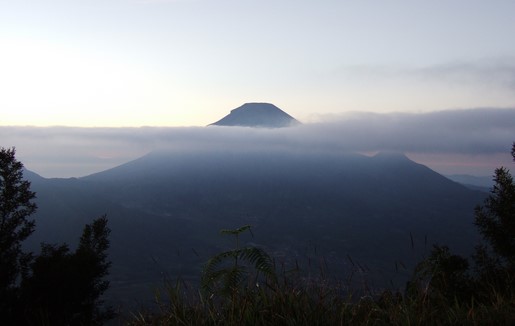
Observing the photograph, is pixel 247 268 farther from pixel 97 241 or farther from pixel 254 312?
pixel 97 241

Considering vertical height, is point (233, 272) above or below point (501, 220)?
above

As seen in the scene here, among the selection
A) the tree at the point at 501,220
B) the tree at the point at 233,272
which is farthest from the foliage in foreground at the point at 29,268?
the tree at the point at 233,272

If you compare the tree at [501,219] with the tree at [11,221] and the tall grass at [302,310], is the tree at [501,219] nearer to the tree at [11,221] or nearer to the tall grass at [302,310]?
the tall grass at [302,310]

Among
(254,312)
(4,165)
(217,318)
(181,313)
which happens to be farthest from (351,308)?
(4,165)

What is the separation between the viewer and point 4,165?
40031mm

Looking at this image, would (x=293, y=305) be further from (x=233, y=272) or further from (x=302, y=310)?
(x=233, y=272)

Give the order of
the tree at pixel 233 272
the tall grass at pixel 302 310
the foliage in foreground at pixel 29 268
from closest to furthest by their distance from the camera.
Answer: the tall grass at pixel 302 310 → the tree at pixel 233 272 → the foliage in foreground at pixel 29 268

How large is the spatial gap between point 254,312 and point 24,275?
36.6m

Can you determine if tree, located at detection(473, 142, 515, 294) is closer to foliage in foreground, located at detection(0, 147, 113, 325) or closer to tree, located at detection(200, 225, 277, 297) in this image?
foliage in foreground, located at detection(0, 147, 113, 325)

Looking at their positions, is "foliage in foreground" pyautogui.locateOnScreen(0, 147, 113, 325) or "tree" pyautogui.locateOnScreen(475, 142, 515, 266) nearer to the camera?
"tree" pyautogui.locateOnScreen(475, 142, 515, 266)

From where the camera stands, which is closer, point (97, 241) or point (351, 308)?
point (351, 308)

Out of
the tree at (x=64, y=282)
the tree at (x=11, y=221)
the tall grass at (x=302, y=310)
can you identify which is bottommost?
the tree at (x=64, y=282)

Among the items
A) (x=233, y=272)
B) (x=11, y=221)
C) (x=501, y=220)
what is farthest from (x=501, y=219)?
(x=11, y=221)

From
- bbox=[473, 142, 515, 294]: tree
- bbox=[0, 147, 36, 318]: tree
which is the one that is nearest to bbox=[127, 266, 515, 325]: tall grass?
bbox=[473, 142, 515, 294]: tree
